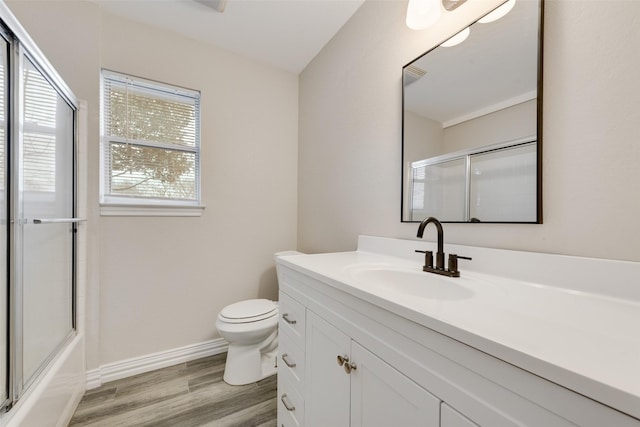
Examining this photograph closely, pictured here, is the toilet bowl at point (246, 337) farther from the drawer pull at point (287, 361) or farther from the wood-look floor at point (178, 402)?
the drawer pull at point (287, 361)

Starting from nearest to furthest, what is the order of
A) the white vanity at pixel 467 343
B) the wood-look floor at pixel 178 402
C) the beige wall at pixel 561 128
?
the white vanity at pixel 467 343 → the beige wall at pixel 561 128 → the wood-look floor at pixel 178 402

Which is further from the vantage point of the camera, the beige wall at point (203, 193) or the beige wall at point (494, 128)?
the beige wall at point (203, 193)

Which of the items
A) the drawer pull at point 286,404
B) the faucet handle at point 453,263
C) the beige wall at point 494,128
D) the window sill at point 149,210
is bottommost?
the drawer pull at point 286,404

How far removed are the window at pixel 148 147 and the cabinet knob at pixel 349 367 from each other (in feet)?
5.33

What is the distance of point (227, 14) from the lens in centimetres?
171

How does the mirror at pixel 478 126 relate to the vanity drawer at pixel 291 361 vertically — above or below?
above

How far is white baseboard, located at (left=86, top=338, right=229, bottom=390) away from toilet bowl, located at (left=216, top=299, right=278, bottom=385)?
0.35 meters

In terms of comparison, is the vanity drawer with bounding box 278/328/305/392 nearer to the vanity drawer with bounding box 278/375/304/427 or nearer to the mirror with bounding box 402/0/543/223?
the vanity drawer with bounding box 278/375/304/427

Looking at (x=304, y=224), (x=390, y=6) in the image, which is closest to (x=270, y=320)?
(x=304, y=224)

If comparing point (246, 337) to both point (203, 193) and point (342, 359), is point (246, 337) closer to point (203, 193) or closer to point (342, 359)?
point (342, 359)

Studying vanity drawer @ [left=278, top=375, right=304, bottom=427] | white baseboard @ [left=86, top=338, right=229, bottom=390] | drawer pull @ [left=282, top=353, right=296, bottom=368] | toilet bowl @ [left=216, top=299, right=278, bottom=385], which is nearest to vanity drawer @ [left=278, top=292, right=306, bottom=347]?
drawer pull @ [left=282, top=353, right=296, bottom=368]

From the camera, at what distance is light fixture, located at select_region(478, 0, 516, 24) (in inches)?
36.4

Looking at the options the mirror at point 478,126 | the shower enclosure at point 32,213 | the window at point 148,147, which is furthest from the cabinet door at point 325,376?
the window at point 148,147

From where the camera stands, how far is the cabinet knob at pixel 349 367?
0.75m
